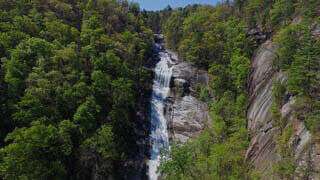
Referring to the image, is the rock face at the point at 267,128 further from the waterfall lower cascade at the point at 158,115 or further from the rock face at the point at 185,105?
the waterfall lower cascade at the point at 158,115

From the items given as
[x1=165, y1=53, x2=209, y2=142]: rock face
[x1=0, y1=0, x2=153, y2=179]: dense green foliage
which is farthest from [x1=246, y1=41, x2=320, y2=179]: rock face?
[x1=0, y1=0, x2=153, y2=179]: dense green foliage

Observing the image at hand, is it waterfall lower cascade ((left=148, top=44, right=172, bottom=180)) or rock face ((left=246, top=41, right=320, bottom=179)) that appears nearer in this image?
rock face ((left=246, top=41, right=320, bottom=179))

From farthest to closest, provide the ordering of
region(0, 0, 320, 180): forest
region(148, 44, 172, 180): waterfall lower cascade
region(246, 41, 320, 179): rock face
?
region(148, 44, 172, 180): waterfall lower cascade, region(0, 0, 320, 180): forest, region(246, 41, 320, 179): rock face

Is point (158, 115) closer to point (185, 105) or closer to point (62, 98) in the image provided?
point (185, 105)

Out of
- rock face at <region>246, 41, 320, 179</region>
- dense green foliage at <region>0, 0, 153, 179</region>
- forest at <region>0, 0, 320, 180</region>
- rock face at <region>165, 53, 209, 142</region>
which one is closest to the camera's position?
rock face at <region>246, 41, 320, 179</region>

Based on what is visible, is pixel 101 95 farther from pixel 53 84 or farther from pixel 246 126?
pixel 246 126

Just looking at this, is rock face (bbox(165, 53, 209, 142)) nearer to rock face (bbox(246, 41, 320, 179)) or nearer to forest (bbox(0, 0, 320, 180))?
forest (bbox(0, 0, 320, 180))
